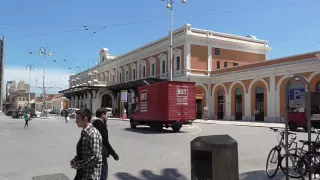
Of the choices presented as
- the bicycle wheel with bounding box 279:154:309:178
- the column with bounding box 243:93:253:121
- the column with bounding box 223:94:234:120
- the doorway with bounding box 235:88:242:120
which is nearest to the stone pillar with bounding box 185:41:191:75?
the column with bounding box 223:94:234:120

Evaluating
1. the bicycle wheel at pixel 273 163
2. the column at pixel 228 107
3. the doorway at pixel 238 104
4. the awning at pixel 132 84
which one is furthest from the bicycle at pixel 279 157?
the awning at pixel 132 84

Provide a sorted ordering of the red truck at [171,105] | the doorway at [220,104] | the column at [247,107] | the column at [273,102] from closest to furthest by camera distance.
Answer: the red truck at [171,105]
the column at [273,102]
the column at [247,107]
the doorway at [220,104]

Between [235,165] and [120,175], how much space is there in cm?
426

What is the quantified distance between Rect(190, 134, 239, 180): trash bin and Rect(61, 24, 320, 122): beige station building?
95.8 ft

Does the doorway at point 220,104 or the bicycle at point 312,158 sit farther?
the doorway at point 220,104

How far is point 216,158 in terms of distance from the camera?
481 cm

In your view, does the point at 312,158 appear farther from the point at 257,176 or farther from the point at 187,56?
the point at 187,56

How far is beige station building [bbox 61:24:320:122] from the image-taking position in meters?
36.1

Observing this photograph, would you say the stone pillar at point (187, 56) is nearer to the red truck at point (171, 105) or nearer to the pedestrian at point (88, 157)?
the red truck at point (171, 105)

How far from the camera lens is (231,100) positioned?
4328 cm

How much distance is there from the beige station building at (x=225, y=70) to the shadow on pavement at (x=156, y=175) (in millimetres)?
26506

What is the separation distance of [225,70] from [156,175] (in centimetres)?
3769

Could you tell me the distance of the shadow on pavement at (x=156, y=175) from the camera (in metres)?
8.20

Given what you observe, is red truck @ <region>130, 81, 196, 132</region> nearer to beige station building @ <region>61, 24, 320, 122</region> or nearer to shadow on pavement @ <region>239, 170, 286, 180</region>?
shadow on pavement @ <region>239, 170, 286, 180</region>
